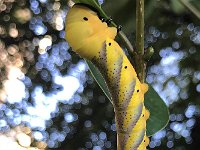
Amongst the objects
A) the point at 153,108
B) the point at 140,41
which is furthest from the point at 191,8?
the point at 140,41

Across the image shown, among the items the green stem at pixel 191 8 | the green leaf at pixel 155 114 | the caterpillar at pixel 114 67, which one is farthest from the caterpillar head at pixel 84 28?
the green stem at pixel 191 8

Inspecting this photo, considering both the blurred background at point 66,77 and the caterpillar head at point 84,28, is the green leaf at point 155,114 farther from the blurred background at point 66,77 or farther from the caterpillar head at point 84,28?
the blurred background at point 66,77

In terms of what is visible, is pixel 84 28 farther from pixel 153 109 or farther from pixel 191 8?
pixel 191 8

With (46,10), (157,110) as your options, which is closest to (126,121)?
(157,110)

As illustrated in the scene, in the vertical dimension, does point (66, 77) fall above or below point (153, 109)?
below

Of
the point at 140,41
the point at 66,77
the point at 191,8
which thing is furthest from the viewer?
the point at 66,77

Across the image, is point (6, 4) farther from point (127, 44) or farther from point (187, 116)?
point (127, 44)

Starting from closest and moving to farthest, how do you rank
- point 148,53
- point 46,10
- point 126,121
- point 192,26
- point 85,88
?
point 148,53, point 126,121, point 192,26, point 46,10, point 85,88
